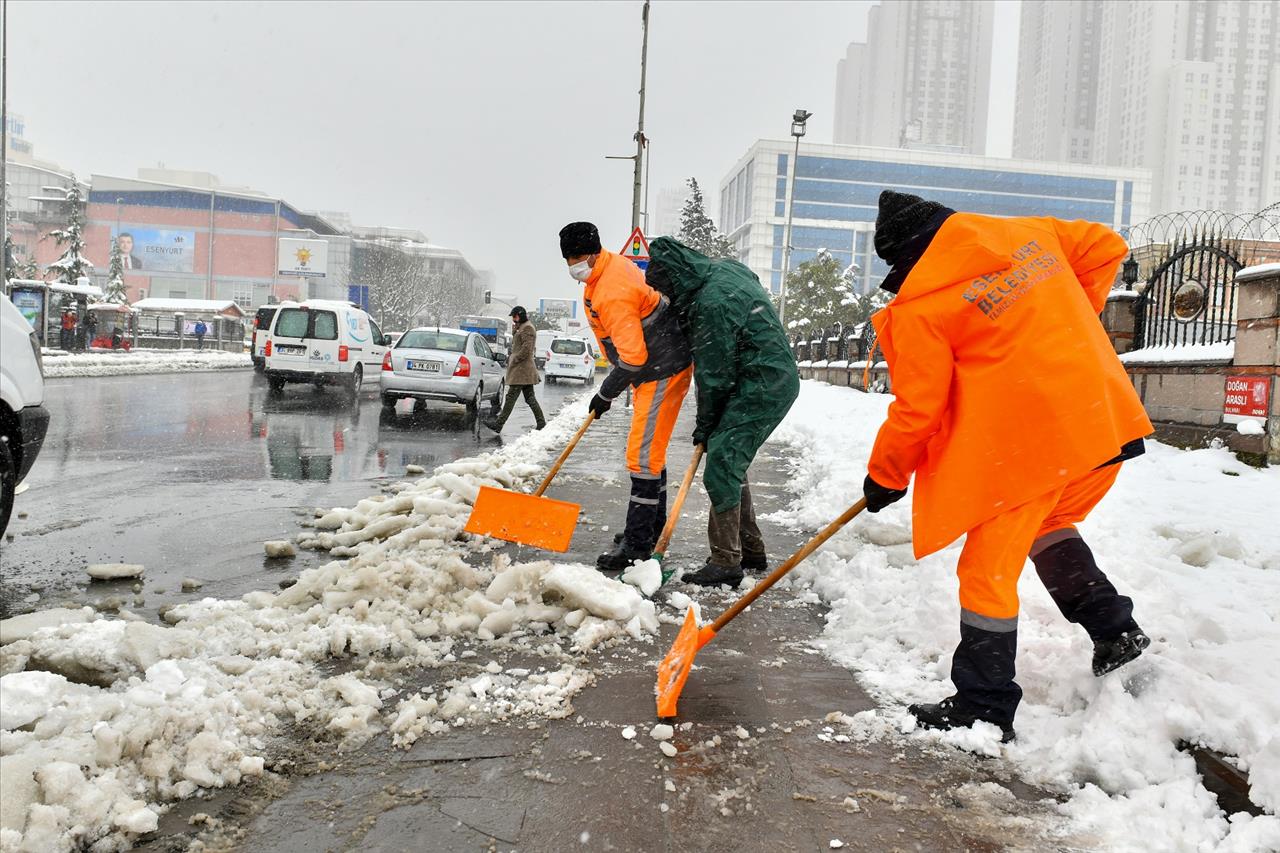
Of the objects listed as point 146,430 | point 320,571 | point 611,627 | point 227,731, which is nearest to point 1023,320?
point 611,627

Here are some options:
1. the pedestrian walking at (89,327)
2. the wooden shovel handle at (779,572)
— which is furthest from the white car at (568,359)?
the wooden shovel handle at (779,572)

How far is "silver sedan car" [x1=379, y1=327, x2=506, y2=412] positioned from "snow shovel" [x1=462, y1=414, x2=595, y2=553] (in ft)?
31.2

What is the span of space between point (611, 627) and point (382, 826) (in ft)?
5.21

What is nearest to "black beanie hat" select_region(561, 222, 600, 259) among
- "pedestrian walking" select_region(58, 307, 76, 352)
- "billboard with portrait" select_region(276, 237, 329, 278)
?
"pedestrian walking" select_region(58, 307, 76, 352)

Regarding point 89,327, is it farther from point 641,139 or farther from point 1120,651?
point 1120,651

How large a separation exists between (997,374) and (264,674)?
2664 mm

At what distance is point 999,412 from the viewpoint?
278 cm

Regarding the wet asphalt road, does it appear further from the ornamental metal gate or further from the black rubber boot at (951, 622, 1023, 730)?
the ornamental metal gate

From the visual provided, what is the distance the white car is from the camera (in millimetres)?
31047

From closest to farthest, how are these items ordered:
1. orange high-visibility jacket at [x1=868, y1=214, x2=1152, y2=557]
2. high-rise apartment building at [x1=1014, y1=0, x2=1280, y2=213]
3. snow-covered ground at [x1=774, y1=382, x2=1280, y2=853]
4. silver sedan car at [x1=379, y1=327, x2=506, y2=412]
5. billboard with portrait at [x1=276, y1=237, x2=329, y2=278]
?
snow-covered ground at [x1=774, y1=382, x2=1280, y2=853], orange high-visibility jacket at [x1=868, y1=214, x2=1152, y2=557], silver sedan car at [x1=379, y1=327, x2=506, y2=412], billboard with portrait at [x1=276, y1=237, x2=329, y2=278], high-rise apartment building at [x1=1014, y1=0, x2=1280, y2=213]

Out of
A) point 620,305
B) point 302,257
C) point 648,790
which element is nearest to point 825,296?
point 302,257

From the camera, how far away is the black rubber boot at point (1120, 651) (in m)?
2.90

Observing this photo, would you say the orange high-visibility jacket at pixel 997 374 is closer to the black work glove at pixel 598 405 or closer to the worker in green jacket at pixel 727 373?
the worker in green jacket at pixel 727 373

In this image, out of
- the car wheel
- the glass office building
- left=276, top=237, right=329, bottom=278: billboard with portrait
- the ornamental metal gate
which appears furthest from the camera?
the glass office building
